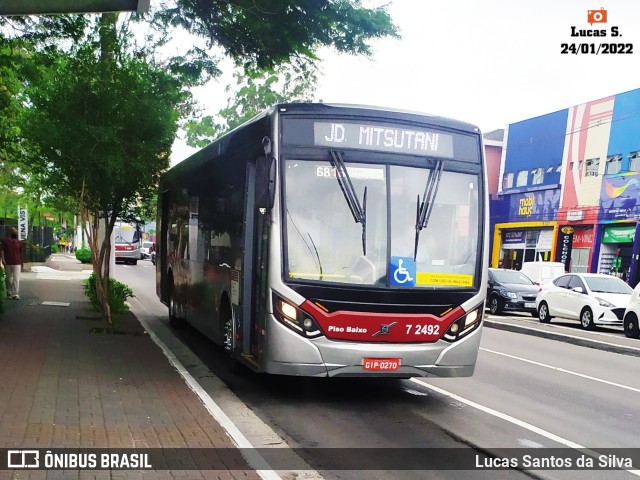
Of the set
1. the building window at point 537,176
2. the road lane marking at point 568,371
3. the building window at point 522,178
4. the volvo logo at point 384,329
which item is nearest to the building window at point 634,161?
the building window at point 537,176

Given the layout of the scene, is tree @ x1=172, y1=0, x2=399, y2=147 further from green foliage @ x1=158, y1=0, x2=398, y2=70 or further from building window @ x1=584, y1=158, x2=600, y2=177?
building window @ x1=584, y1=158, x2=600, y2=177

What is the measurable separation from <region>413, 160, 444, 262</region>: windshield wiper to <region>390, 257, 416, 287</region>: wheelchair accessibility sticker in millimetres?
112

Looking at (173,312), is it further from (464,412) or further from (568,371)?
(464,412)

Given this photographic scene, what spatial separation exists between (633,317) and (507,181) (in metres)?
25.4

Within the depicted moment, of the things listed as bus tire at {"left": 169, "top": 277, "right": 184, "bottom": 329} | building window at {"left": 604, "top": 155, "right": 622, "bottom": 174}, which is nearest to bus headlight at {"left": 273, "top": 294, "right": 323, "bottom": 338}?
bus tire at {"left": 169, "top": 277, "right": 184, "bottom": 329}

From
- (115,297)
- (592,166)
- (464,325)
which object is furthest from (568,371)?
(592,166)

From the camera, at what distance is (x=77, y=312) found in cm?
1611

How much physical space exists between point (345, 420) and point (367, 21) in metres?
6.33

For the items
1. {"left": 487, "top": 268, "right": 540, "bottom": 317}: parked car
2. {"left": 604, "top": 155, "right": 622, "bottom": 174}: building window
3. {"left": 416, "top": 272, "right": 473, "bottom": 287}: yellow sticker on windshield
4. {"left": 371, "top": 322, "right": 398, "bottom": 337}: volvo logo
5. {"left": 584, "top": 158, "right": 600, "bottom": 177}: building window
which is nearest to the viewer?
{"left": 371, "top": 322, "right": 398, "bottom": 337}: volvo logo

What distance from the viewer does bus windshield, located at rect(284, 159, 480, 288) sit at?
25.9 ft

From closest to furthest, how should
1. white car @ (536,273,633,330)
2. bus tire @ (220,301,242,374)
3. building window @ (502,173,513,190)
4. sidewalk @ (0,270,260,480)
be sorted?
sidewalk @ (0,270,260,480) → bus tire @ (220,301,242,374) → white car @ (536,273,633,330) → building window @ (502,173,513,190)

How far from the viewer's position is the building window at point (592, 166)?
34.7m

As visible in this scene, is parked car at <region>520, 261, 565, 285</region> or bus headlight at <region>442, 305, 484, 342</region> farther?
parked car at <region>520, 261, 565, 285</region>

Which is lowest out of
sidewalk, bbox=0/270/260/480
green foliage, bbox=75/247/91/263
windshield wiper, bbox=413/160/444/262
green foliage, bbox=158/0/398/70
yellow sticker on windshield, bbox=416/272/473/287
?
sidewalk, bbox=0/270/260/480
